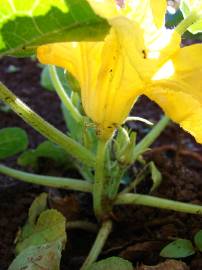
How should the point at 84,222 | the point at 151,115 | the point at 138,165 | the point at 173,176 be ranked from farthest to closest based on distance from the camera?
the point at 151,115
the point at 138,165
the point at 173,176
the point at 84,222

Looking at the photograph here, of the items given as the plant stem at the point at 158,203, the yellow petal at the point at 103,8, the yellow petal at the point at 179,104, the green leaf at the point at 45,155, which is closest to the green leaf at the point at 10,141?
the green leaf at the point at 45,155

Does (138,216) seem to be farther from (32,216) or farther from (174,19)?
(174,19)

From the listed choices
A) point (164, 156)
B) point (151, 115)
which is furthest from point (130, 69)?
point (151, 115)

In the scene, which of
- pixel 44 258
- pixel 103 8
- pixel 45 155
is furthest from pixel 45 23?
pixel 45 155

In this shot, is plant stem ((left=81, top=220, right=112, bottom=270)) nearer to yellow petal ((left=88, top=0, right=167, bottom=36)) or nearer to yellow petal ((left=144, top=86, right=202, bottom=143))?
yellow petal ((left=144, top=86, right=202, bottom=143))

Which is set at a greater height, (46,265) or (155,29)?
(155,29)

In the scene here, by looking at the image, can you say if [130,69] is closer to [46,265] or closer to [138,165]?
[46,265]
